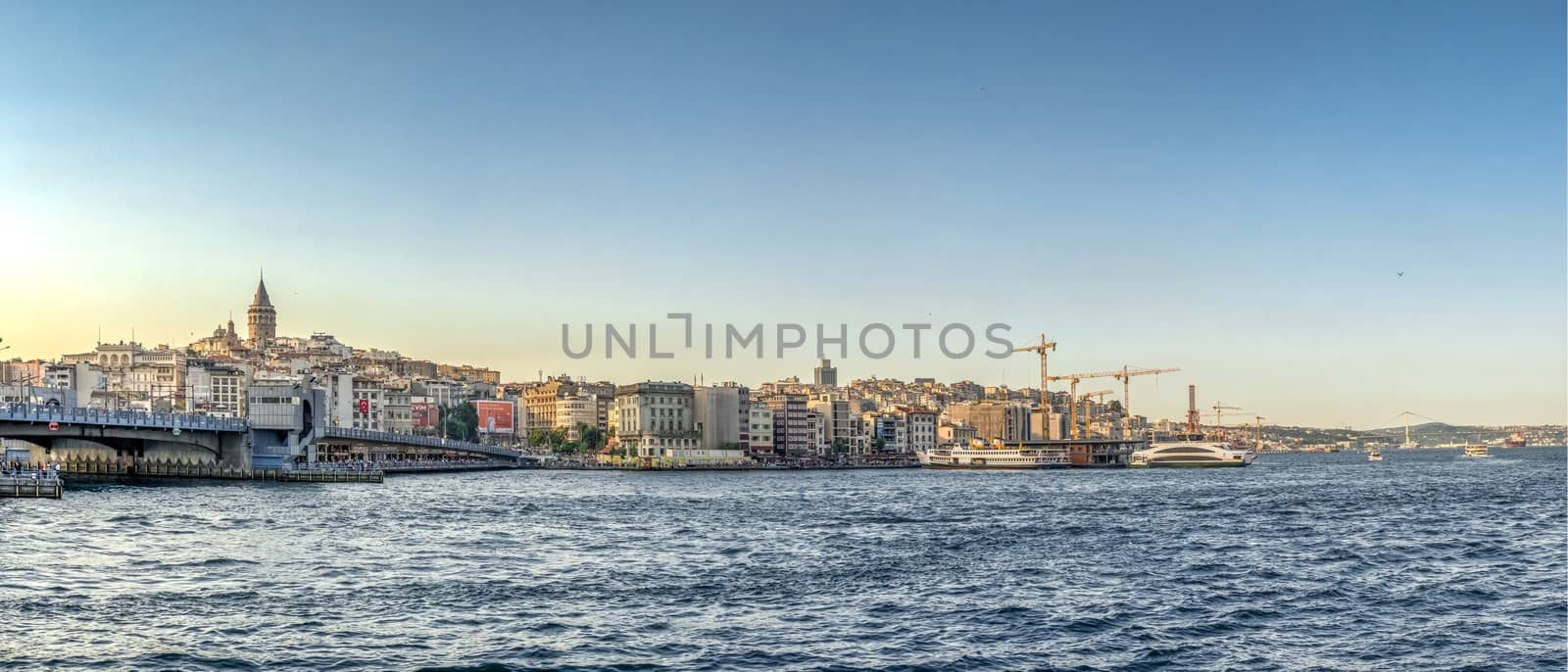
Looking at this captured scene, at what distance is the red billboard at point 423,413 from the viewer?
488 ft

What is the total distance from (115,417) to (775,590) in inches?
2026

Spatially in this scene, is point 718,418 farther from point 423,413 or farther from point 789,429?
point 423,413

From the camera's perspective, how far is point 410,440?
327 feet

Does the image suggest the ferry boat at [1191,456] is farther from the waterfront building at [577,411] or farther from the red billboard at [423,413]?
the red billboard at [423,413]

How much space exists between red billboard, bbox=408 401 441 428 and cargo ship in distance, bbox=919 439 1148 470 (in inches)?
2276

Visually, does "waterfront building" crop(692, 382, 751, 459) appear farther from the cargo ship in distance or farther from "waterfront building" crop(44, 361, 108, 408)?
"waterfront building" crop(44, 361, 108, 408)

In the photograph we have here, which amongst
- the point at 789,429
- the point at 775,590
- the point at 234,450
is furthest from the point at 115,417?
the point at 789,429

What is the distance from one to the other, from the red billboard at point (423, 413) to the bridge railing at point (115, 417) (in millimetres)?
71645

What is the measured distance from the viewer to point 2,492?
4797 centimetres

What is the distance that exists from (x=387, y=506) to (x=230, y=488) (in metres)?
16.8

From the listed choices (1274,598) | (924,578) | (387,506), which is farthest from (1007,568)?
(387,506)

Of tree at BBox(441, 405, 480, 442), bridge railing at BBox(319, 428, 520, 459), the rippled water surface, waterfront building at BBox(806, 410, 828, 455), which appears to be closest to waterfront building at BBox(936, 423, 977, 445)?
waterfront building at BBox(806, 410, 828, 455)

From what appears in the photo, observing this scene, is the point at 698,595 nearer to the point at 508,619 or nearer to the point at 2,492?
the point at 508,619

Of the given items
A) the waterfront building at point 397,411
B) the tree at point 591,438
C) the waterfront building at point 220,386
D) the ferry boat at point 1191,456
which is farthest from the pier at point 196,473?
the ferry boat at point 1191,456
